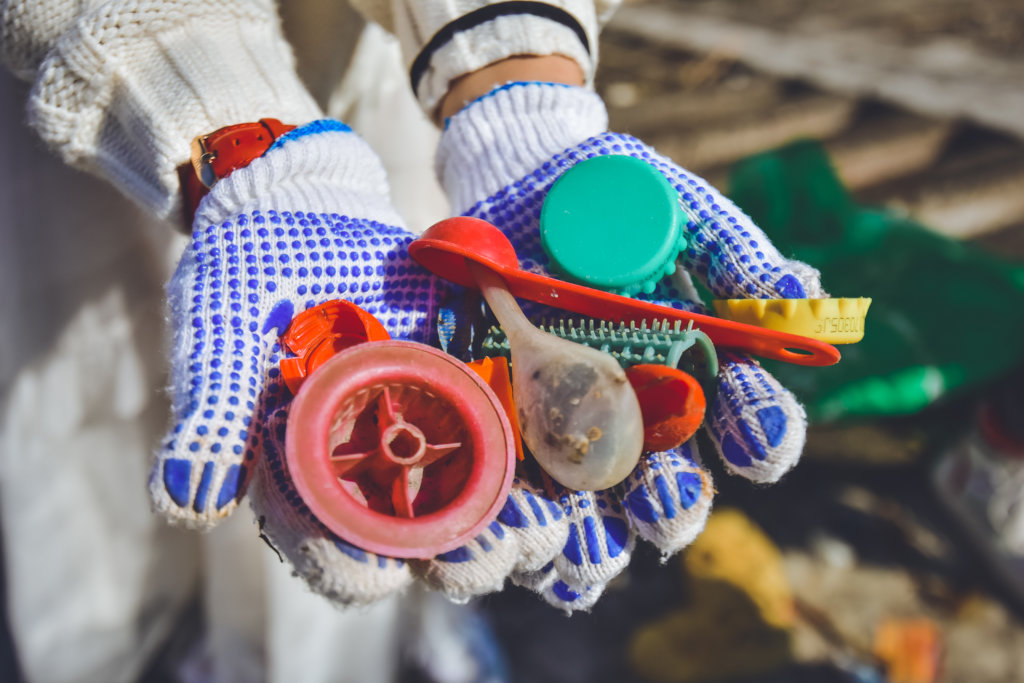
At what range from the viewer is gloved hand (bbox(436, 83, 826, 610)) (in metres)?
0.68

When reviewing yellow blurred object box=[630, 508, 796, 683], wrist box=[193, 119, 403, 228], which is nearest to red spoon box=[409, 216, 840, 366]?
wrist box=[193, 119, 403, 228]

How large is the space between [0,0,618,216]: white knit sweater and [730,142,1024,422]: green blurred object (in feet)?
3.57

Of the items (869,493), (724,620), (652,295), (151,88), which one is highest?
(151,88)

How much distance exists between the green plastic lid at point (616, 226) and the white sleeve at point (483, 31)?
0.89 feet

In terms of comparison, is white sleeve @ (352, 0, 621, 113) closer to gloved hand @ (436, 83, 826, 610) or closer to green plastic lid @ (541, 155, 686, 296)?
gloved hand @ (436, 83, 826, 610)

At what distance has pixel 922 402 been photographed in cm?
180

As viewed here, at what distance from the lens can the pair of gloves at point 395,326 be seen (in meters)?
0.61

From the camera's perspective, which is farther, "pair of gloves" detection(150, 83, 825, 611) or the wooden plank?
the wooden plank

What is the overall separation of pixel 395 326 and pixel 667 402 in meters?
0.32

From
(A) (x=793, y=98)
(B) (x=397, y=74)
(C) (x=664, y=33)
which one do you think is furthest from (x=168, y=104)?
(C) (x=664, y=33)

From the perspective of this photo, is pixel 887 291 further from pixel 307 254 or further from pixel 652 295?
pixel 307 254

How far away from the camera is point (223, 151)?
81cm

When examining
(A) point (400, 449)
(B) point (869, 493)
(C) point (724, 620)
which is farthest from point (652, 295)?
(B) point (869, 493)

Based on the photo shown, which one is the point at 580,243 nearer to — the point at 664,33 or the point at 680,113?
the point at 680,113
